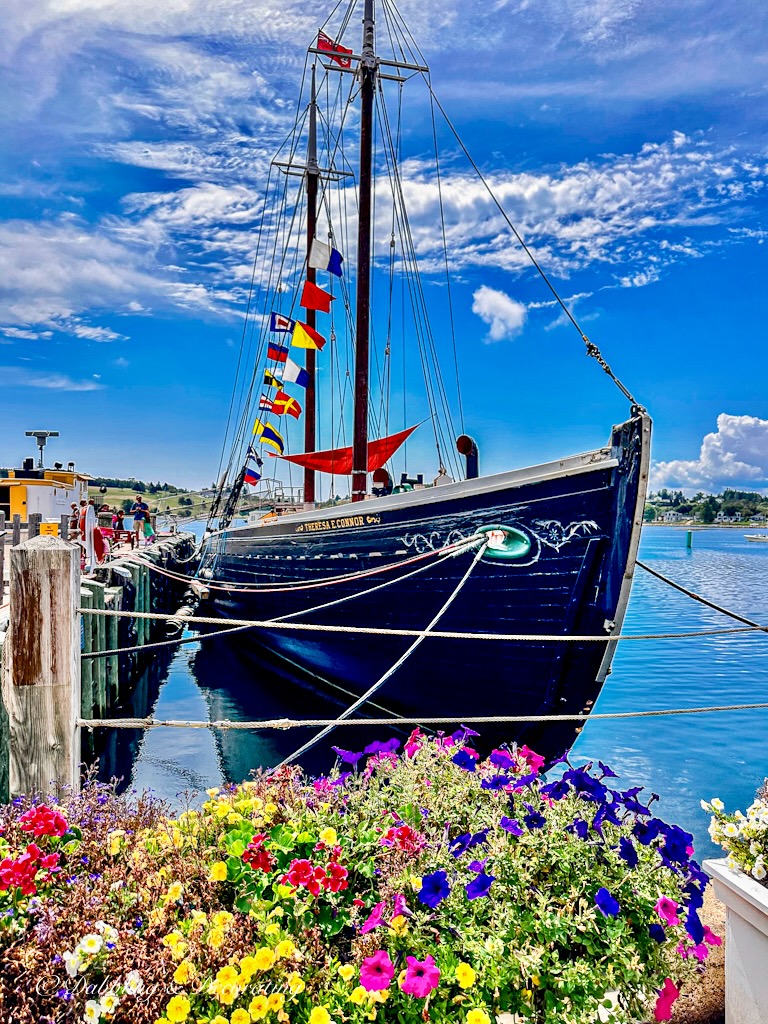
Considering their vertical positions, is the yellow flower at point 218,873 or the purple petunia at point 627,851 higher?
the purple petunia at point 627,851

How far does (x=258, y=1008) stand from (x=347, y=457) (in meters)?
12.8

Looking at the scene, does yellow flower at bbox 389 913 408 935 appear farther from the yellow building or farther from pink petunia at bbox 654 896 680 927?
the yellow building

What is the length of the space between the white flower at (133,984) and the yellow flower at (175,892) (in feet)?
1.00

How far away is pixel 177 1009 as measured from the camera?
7.33 ft

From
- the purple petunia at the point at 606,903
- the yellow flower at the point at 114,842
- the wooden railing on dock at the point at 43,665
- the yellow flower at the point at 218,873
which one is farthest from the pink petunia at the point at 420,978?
the wooden railing on dock at the point at 43,665

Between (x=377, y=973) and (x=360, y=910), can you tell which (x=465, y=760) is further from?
(x=377, y=973)

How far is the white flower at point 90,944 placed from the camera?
238 centimetres

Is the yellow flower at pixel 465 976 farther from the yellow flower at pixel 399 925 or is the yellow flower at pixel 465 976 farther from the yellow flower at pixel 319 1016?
the yellow flower at pixel 319 1016

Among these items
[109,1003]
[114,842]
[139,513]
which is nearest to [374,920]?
[109,1003]

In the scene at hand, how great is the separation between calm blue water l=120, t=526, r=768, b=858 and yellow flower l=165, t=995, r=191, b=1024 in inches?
296

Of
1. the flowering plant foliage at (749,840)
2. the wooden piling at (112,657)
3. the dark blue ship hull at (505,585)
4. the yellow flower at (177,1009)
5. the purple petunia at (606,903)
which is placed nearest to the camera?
the yellow flower at (177,1009)

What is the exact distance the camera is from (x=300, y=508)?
18.7 metres

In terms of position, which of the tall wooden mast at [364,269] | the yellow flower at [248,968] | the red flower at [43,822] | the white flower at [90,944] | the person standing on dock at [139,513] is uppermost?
the tall wooden mast at [364,269]

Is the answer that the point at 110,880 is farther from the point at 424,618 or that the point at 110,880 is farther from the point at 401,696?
the point at 401,696
